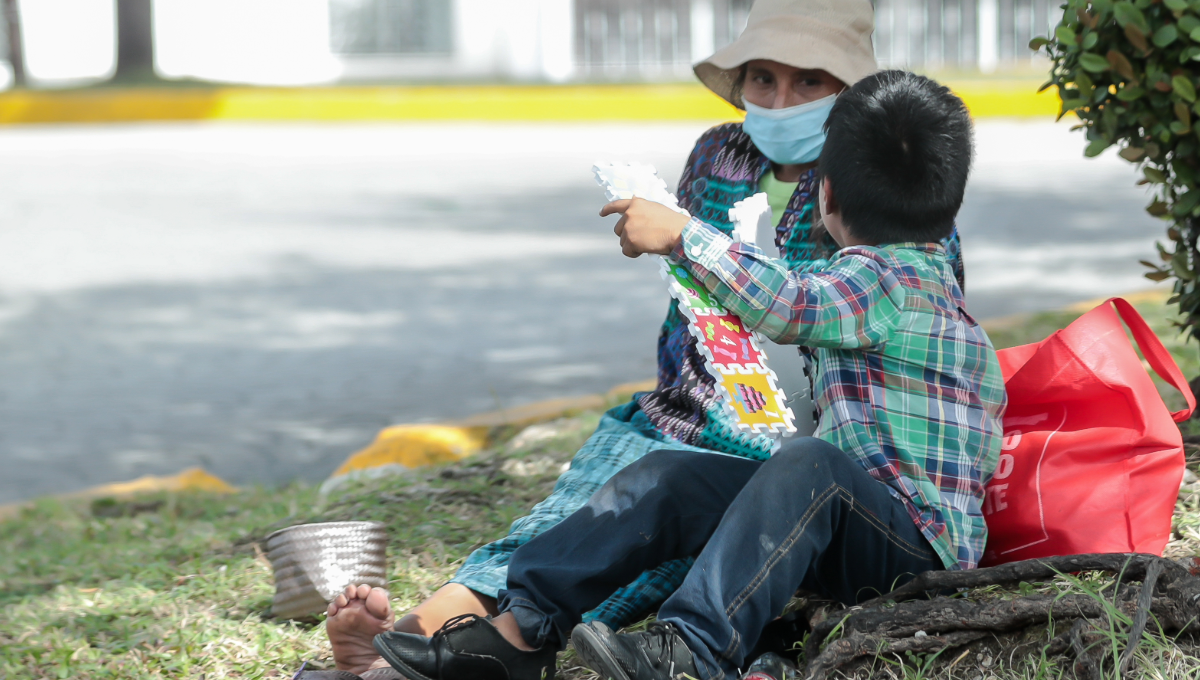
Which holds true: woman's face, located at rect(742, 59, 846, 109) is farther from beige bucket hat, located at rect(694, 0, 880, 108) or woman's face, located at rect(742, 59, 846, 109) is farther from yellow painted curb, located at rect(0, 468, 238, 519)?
yellow painted curb, located at rect(0, 468, 238, 519)

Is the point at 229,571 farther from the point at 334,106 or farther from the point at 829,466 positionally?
the point at 334,106

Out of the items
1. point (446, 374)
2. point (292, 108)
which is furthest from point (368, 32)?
point (446, 374)

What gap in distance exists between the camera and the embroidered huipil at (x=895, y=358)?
2.10 meters

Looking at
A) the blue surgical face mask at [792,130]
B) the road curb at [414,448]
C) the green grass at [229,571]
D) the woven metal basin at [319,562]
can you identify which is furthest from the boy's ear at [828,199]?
the road curb at [414,448]

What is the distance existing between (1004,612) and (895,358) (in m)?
0.46

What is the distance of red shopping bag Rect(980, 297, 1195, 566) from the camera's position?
2281 mm

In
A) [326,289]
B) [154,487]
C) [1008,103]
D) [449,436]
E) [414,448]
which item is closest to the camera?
[154,487]

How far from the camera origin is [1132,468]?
2273mm

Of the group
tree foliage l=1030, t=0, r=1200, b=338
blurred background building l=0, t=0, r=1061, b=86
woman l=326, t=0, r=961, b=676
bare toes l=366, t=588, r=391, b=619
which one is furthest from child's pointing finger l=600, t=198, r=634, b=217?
blurred background building l=0, t=0, r=1061, b=86

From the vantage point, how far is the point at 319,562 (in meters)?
2.64

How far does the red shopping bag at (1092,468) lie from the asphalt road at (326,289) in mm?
2749

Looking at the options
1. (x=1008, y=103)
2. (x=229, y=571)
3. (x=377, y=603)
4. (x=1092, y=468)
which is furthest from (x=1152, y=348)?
(x=1008, y=103)

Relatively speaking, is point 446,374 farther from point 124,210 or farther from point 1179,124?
point 124,210

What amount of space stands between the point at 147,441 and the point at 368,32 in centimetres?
1815
